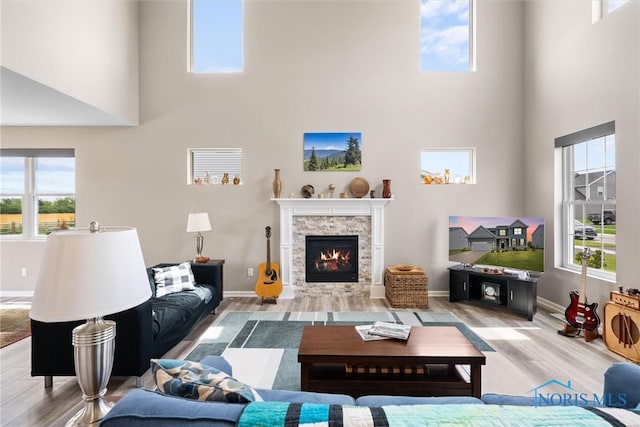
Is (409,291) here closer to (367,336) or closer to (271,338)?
(271,338)

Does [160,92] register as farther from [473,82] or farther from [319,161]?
[473,82]

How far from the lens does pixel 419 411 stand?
2.94 feet

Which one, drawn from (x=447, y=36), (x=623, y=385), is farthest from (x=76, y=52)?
(x=623, y=385)

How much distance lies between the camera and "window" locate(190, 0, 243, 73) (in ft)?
16.8

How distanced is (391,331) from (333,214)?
9.04 feet

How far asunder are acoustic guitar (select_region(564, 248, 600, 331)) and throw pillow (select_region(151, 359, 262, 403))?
370 cm

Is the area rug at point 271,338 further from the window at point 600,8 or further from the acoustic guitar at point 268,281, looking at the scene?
the window at point 600,8

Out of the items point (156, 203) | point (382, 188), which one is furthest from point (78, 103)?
point (382, 188)

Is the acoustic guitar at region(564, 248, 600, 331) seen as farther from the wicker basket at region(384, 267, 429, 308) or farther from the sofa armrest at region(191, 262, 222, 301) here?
the sofa armrest at region(191, 262, 222, 301)

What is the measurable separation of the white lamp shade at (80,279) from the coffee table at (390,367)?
4.07 ft

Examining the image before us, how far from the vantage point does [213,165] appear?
203 inches

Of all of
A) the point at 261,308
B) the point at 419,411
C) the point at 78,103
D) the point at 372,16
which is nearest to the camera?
the point at 419,411

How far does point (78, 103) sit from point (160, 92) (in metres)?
1.34

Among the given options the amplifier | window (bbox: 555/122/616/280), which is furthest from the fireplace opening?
the amplifier
